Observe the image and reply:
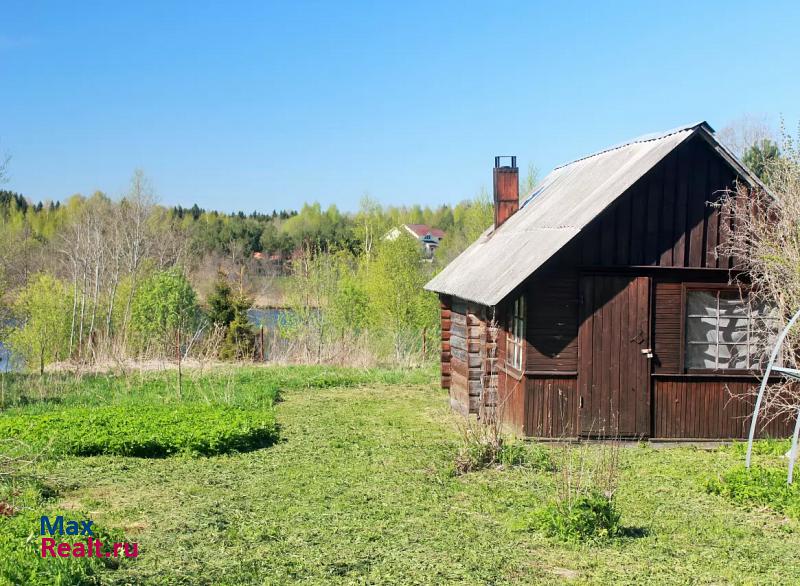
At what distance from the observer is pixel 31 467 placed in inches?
403

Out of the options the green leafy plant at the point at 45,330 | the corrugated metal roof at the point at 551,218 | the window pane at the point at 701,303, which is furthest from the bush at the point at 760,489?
the green leafy plant at the point at 45,330

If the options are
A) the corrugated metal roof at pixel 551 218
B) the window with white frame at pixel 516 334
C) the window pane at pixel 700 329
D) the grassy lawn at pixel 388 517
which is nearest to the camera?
the grassy lawn at pixel 388 517

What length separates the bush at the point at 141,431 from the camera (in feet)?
37.9

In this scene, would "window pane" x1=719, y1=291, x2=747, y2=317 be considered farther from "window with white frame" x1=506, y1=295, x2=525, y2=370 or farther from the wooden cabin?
"window with white frame" x1=506, y1=295, x2=525, y2=370

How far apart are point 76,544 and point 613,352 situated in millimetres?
8304

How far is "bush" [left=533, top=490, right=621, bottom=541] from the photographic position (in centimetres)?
775

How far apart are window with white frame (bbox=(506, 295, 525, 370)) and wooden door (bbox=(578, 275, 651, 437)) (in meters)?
0.96

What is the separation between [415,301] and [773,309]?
1639 centimetres

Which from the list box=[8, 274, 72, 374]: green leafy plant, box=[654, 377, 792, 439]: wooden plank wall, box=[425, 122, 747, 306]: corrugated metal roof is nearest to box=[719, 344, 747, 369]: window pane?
box=[654, 377, 792, 439]: wooden plank wall

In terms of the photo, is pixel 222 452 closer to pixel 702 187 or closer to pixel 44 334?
pixel 702 187

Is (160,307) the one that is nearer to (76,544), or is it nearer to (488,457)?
(488,457)

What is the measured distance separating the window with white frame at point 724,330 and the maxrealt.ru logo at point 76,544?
29.1 ft

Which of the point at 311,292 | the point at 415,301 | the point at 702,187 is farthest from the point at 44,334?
the point at 702,187

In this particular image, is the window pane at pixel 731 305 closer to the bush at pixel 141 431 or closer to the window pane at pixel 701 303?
the window pane at pixel 701 303
